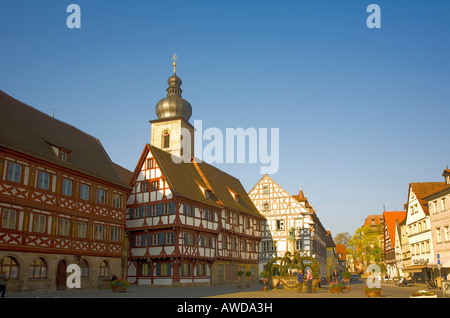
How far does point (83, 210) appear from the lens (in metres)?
32.1

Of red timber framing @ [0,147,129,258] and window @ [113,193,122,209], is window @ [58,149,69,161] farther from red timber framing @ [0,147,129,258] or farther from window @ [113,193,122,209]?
window @ [113,193,122,209]

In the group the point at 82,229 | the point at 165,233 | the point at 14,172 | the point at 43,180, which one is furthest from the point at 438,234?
the point at 14,172

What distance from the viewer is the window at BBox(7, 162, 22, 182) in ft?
86.0

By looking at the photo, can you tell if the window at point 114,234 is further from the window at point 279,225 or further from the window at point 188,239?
the window at point 279,225

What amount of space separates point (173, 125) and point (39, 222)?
34463 millimetres

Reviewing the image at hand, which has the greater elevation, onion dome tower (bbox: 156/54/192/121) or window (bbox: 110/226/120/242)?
onion dome tower (bbox: 156/54/192/121)

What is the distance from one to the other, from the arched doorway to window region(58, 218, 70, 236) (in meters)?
2.13

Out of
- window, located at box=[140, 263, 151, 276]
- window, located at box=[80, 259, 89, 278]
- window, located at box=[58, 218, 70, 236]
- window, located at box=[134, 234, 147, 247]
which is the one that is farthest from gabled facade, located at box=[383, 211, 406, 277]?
window, located at box=[58, 218, 70, 236]

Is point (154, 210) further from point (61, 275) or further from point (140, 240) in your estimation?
point (61, 275)

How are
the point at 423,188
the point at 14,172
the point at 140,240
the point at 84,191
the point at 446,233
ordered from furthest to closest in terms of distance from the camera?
the point at 423,188
the point at 446,233
the point at 140,240
the point at 84,191
the point at 14,172

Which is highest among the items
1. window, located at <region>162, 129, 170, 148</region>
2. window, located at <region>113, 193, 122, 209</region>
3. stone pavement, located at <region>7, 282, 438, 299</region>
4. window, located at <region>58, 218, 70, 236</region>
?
window, located at <region>162, 129, 170, 148</region>

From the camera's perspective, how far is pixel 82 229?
31.9 meters
